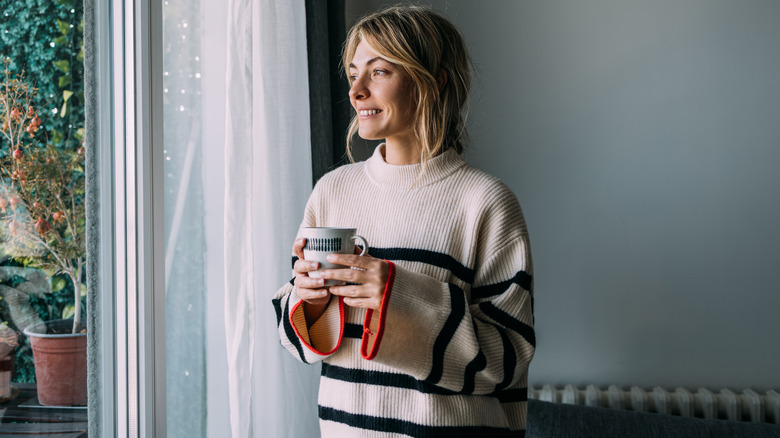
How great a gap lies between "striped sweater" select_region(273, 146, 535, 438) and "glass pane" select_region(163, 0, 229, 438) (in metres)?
0.39

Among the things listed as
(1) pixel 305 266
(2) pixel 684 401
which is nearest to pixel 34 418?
(1) pixel 305 266

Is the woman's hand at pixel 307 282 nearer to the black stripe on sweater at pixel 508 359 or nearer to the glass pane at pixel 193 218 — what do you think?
the black stripe on sweater at pixel 508 359

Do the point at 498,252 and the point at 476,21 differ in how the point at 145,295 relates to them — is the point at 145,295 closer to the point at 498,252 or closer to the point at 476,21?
the point at 498,252

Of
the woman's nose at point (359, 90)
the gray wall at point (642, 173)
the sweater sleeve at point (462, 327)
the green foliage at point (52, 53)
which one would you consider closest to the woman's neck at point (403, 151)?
the woman's nose at point (359, 90)

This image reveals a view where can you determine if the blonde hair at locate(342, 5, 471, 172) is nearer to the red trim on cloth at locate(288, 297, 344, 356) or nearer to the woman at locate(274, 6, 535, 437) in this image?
the woman at locate(274, 6, 535, 437)

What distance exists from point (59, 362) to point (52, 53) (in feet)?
1.76


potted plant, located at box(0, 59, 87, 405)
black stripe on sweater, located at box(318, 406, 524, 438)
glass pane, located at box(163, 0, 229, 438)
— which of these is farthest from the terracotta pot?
black stripe on sweater, located at box(318, 406, 524, 438)

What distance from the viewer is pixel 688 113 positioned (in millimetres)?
1933

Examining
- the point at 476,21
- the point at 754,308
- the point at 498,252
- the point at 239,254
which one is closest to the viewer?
the point at 498,252

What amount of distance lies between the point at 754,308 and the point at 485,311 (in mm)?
1521

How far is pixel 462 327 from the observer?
2.73 ft

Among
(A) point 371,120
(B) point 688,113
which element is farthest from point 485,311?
(B) point 688,113

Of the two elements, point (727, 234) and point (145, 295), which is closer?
point (145, 295)

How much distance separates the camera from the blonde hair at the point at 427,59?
0.96 meters
